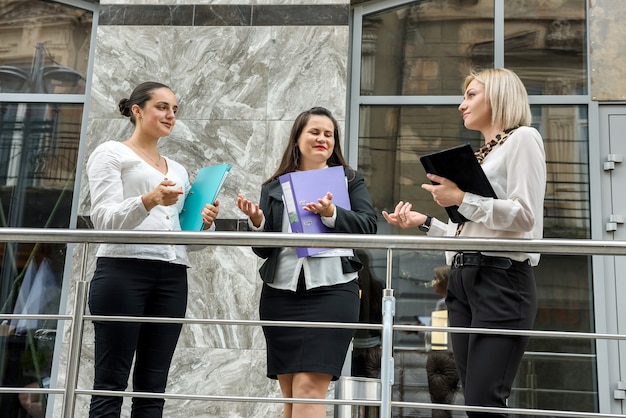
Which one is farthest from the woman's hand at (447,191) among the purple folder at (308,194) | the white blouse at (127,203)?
the white blouse at (127,203)

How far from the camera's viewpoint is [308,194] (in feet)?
13.1

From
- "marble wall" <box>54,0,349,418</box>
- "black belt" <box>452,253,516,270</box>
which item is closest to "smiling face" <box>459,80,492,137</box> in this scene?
"black belt" <box>452,253,516,270</box>

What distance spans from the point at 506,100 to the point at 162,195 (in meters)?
1.58

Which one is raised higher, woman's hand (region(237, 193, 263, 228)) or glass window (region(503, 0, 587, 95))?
glass window (region(503, 0, 587, 95))

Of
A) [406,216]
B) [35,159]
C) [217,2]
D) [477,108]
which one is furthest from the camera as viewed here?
[35,159]

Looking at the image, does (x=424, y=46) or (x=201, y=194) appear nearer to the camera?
(x=201, y=194)

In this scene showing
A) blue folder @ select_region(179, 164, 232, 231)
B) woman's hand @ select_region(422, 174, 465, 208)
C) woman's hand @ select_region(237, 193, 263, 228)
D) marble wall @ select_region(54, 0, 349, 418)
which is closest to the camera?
woman's hand @ select_region(422, 174, 465, 208)

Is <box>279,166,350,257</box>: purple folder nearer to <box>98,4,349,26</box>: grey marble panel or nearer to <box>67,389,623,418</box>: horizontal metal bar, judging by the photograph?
<box>67,389,623,418</box>: horizontal metal bar

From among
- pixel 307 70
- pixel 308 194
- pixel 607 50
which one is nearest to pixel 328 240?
pixel 308 194

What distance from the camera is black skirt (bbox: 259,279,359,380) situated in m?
3.91

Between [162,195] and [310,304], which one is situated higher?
[162,195]

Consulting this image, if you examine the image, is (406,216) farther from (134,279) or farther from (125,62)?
(125,62)

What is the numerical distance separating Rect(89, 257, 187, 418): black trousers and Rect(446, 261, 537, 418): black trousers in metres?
1.41

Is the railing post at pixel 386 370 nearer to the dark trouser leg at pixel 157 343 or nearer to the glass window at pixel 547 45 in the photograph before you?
the dark trouser leg at pixel 157 343
